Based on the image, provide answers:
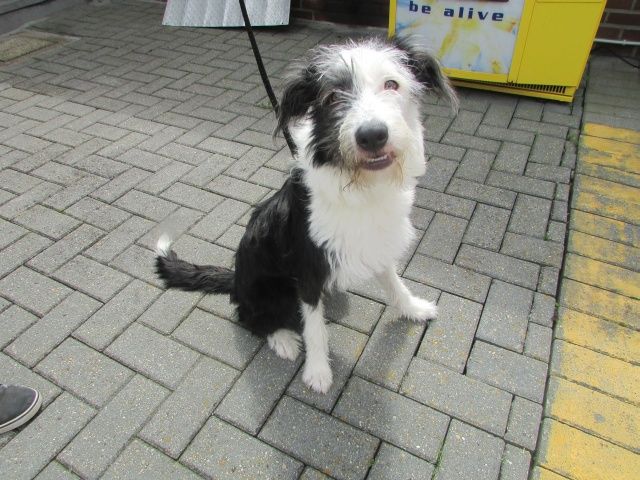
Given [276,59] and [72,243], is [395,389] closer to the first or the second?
[72,243]

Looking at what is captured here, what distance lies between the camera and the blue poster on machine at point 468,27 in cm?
386

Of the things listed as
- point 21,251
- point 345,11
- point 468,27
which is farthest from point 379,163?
point 345,11

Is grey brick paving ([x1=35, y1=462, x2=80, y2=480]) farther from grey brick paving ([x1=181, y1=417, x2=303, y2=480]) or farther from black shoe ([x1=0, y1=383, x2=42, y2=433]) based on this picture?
grey brick paving ([x1=181, y1=417, x2=303, y2=480])

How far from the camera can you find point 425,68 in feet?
5.86

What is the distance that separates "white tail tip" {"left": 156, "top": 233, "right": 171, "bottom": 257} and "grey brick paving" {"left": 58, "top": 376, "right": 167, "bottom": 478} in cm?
66

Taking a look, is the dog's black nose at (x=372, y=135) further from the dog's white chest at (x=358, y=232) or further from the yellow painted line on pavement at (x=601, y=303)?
the yellow painted line on pavement at (x=601, y=303)

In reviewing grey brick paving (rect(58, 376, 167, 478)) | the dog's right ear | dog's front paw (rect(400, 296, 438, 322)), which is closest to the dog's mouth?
the dog's right ear

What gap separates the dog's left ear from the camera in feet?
5.78

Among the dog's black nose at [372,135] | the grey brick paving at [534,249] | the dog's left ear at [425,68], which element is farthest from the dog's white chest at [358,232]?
the grey brick paving at [534,249]

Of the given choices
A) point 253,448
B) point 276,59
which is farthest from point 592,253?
point 276,59

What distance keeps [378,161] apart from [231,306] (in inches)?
56.0

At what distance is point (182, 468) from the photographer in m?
1.92

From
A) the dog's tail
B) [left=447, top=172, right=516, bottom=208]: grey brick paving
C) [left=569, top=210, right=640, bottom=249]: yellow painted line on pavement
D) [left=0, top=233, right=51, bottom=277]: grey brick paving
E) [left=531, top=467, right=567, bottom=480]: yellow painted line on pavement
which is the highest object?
the dog's tail

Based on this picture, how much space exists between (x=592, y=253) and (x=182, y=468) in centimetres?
261
